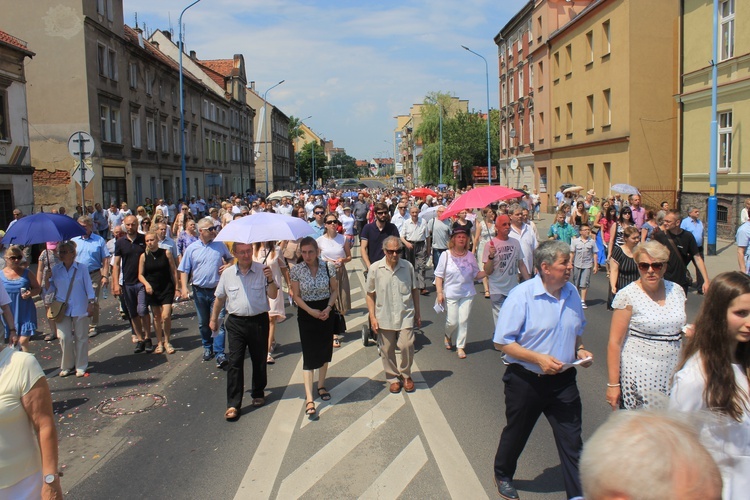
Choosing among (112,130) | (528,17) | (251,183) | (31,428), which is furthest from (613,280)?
(251,183)

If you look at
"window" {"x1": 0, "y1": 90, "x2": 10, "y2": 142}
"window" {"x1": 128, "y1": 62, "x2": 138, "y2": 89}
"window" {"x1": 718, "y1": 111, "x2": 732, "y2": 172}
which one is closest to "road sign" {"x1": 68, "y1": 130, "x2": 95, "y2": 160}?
"window" {"x1": 0, "y1": 90, "x2": 10, "y2": 142}

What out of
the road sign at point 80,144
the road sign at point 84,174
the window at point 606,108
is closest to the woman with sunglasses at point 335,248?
the road sign at point 80,144

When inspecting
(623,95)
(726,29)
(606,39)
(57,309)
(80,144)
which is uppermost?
(606,39)

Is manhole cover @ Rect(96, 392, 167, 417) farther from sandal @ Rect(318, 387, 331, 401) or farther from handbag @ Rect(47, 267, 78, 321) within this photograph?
sandal @ Rect(318, 387, 331, 401)

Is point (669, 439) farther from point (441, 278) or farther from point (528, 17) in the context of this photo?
point (528, 17)

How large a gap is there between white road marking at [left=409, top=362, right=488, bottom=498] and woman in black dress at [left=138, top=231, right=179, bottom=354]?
394 centimetres

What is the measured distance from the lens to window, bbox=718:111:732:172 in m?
21.7

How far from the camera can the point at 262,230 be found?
664 cm

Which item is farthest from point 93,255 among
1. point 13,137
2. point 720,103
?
point 720,103

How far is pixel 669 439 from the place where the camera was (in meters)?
1.53

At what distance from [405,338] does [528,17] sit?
137ft

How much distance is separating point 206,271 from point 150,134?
32.1m

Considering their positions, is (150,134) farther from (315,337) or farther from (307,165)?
(307,165)

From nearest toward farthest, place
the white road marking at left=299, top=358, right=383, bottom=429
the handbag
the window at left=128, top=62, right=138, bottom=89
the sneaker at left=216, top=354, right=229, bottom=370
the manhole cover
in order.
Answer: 1. the white road marking at left=299, top=358, right=383, bottom=429
2. the manhole cover
3. the handbag
4. the sneaker at left=216, top=354, right=229, bottom=370
5. the window at left=128, top=62, right=138, bottom=89
